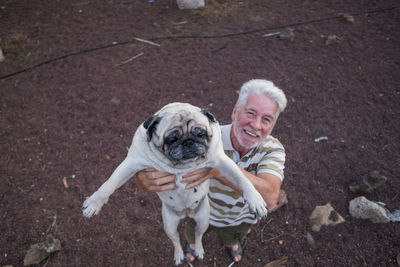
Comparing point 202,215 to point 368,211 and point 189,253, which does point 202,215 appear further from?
point 368,211

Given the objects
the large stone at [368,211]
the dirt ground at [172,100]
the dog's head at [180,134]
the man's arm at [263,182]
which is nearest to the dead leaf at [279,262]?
the dirt ground at [172,100]

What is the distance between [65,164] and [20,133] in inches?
53.9

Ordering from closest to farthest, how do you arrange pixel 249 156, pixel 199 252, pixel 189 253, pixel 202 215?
pixel 249 156 < pixel 202 215 < pixel 199 252 < pixel 189 253

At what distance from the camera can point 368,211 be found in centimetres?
367

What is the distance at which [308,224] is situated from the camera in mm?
3775

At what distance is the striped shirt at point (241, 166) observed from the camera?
2.43 metres

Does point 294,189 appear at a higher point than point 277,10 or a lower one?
lower

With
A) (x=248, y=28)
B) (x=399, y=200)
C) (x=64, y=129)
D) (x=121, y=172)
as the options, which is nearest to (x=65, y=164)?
(x=64, y=129)

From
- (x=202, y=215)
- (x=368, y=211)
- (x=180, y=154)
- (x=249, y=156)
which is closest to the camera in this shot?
(x=180, y=154)

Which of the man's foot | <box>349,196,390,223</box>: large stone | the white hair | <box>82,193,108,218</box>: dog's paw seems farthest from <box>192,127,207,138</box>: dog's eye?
<box>349,196,390,223</box>: large stone

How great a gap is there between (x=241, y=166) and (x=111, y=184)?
1.30 m

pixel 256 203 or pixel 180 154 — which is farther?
pixel 256 203

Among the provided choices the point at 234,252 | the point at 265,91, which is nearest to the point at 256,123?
the point at 265,91

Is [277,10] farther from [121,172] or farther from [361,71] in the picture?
[121,172]
